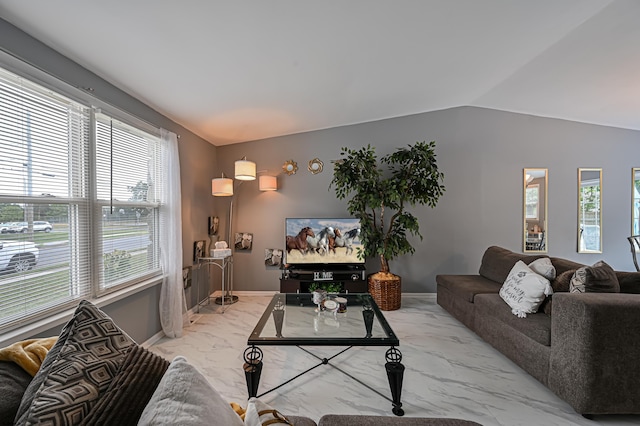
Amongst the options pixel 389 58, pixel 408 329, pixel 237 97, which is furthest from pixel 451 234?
pixel 237 97

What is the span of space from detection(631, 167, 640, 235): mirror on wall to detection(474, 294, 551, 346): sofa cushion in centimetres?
341

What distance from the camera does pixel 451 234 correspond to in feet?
14.4

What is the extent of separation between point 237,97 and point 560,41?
10.2 feet

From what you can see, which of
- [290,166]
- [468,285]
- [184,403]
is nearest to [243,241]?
[290,166]

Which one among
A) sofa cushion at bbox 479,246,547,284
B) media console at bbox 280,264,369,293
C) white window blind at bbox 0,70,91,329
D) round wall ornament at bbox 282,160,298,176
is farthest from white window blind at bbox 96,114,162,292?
sofa cushion at bbox 479,246,547,284

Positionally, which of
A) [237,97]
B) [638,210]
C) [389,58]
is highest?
[389,58]

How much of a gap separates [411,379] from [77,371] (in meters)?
2.24

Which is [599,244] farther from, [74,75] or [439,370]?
[74,75]

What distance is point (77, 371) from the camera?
0.75 m

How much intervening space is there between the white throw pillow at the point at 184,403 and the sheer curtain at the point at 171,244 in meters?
2.43

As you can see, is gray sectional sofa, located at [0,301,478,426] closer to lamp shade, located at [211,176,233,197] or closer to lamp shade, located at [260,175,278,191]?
lamp shade, located at [211,176,233,197]

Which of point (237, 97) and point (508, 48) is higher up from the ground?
point (508, 48)

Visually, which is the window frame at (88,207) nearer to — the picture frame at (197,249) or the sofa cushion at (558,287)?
the picture frame at (197,249)

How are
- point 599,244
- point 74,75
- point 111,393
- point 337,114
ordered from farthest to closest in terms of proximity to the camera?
point 599,244, point 337,114, point 74,75, point 111,393
